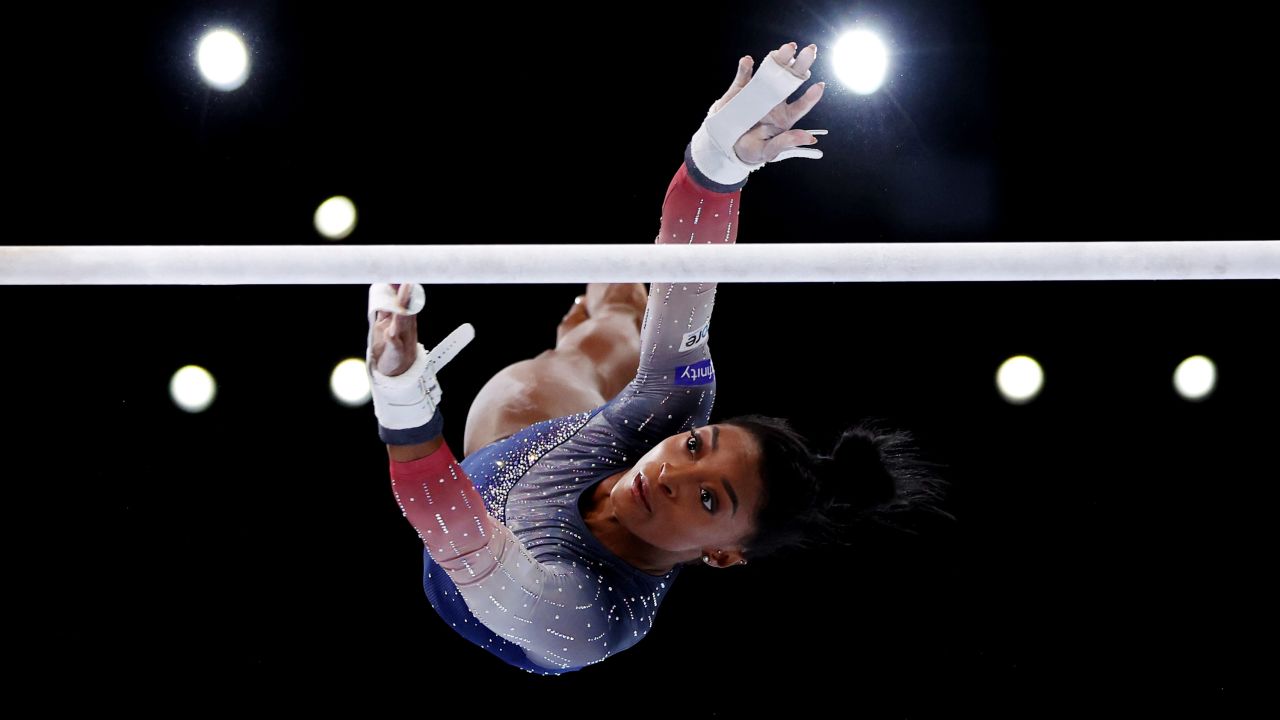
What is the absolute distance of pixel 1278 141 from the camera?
2.65 m

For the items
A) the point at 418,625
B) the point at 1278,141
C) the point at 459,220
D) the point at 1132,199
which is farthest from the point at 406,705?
the point at 1278,141

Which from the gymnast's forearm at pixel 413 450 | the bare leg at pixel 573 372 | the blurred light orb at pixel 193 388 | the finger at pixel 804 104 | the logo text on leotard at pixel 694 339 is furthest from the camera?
the blurred light orb at pixel 193 388

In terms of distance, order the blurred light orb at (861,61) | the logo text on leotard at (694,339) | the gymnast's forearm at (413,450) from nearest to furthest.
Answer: the gymnast's forearm at (413,450) → the logo text on leotard at (694,339) → the blurred light orb at (861,61)

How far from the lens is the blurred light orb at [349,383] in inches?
113

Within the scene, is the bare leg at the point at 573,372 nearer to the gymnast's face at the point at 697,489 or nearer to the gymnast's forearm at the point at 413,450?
the gymnast's face at the point at 697,489

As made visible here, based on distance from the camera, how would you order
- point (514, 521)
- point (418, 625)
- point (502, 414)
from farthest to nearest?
point (418, 625)
point (502, 414)
point (514, 521)

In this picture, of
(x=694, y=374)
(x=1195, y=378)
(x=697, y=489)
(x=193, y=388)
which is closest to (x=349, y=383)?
(x=193, y=388)

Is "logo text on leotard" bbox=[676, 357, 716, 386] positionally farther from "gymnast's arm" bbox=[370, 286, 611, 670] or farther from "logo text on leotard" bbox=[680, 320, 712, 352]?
"gymnast's arm" bbox=[370, 286, 611, 670]

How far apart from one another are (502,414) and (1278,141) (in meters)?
1.85

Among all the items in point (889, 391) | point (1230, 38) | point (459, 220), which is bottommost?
point (889, 391)

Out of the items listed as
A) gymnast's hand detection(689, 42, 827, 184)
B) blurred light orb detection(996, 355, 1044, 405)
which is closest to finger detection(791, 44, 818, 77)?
gymnast's hand detection(689, 42, 827, 184)

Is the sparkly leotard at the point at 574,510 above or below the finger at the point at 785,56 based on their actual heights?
Result: below

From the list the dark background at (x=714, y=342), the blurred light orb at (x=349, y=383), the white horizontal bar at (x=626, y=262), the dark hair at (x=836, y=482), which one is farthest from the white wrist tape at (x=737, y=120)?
the blurred light orb at (x=349, y=383)

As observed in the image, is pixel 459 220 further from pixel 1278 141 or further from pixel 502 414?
pixel 1278 141
